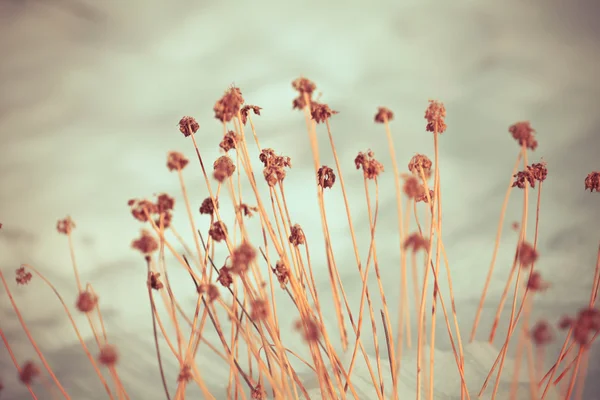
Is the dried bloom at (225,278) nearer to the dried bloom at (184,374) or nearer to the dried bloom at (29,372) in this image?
the dried bloom at (184,374)

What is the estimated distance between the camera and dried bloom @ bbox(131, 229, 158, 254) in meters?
0.72

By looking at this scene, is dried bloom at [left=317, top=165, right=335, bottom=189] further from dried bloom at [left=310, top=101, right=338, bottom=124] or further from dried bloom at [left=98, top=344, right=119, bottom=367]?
dried bloom at [left=98, top=344, right=119, bottom=367]

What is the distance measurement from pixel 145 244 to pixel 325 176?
37 cm

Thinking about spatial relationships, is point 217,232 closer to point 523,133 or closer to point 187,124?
point 187,124

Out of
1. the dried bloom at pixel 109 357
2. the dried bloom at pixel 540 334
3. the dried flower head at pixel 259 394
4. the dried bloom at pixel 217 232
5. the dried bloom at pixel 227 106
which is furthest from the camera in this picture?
the dried flower head at pixel 259 394

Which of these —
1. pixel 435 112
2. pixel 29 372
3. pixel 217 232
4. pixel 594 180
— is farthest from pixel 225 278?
pixel 594 180

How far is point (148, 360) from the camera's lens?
4.91ft

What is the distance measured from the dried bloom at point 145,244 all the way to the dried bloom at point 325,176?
0.33 m

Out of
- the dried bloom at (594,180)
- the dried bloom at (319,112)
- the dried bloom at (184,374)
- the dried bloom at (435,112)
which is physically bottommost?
the dried bloom at (184,374)

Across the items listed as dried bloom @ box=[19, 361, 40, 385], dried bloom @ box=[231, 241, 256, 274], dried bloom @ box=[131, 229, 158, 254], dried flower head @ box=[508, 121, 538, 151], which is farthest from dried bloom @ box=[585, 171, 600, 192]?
dried bloom @ box=[19, 361, 40, 385]

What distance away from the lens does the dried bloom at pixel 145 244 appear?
0.72 metres

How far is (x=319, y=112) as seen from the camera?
839mm

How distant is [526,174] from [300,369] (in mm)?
892

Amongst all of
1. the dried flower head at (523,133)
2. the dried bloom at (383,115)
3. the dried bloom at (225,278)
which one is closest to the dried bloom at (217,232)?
the dried bloom at (225,278)
